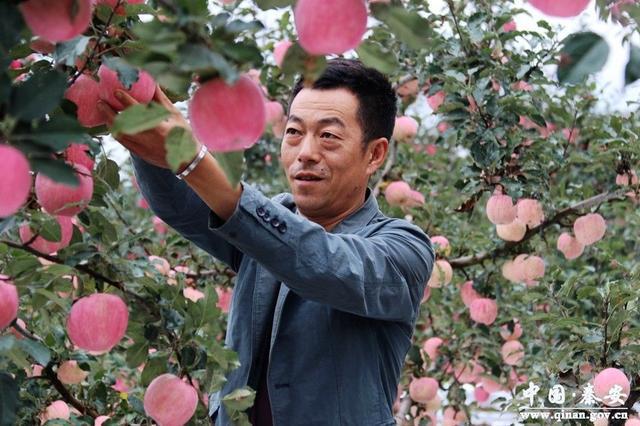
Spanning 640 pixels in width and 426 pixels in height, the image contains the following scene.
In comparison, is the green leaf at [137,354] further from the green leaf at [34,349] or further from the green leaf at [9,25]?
the green leaf at [9,25]

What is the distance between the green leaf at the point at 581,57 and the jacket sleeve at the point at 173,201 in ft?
2.37

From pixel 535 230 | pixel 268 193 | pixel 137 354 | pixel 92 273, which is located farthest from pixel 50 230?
pixel 268 193

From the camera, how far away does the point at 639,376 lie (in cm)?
216

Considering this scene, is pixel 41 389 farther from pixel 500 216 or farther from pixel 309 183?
pixel 500 216

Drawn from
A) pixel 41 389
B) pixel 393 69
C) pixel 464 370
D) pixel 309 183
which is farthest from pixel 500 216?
pixel 393 69

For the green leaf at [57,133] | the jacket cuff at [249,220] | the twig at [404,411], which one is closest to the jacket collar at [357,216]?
the jacket cuff at [249,220]

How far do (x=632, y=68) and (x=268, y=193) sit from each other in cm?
277

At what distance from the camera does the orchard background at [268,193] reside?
0.76 m

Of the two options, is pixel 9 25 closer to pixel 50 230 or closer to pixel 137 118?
pixel 137 118

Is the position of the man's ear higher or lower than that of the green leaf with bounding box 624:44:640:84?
lower

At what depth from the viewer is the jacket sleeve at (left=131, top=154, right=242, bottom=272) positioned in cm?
137

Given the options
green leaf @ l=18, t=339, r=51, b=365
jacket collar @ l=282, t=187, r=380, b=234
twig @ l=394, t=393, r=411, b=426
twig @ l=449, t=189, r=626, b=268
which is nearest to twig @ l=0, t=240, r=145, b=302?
green leaf @ l=18, t=339, r=51, b=365

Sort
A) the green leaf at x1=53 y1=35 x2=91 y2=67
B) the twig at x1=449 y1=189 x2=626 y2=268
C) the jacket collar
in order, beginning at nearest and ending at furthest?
1. the green leaf at x1=53 y1=35 x2=91 y2=67
2. the jacket collar
3. the twig at x1=449 y1=189 x2=626 y2=268

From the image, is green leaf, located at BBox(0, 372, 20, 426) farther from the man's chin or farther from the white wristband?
the man's chin
